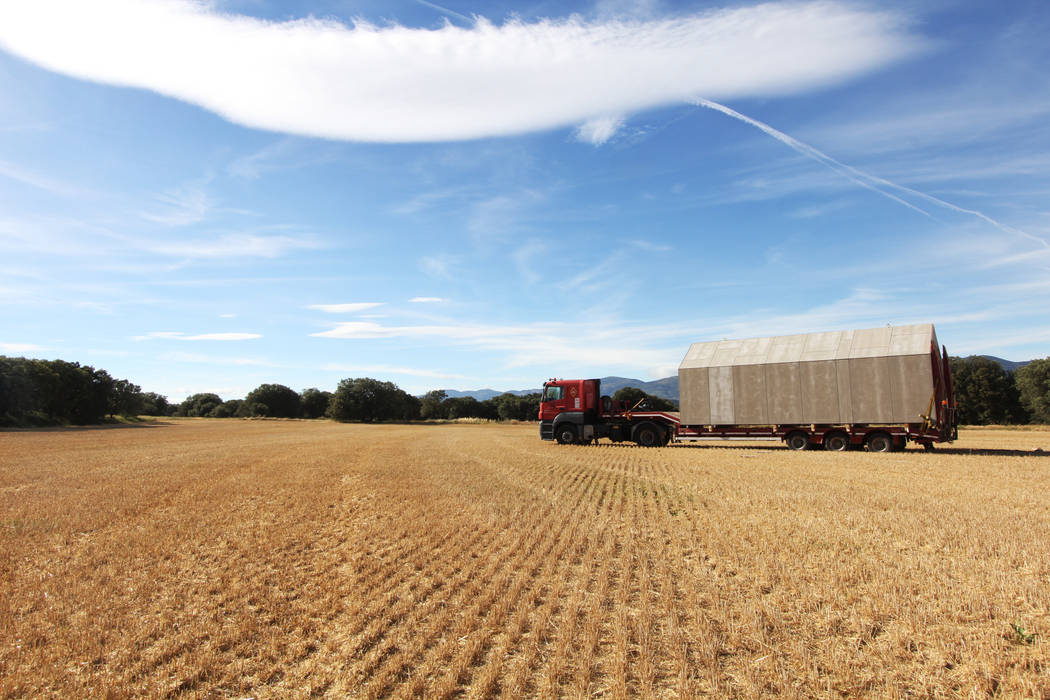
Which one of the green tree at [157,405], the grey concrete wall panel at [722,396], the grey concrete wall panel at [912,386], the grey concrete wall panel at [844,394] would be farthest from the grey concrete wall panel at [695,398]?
the green tree at [157,405]

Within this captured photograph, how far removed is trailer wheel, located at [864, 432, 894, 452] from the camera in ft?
81.9

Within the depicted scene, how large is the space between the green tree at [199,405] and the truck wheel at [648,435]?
141 m

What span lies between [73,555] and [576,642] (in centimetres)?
850

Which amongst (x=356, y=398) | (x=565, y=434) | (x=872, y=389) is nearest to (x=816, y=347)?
(x=872, y=389)

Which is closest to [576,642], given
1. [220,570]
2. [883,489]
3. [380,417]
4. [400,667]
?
[400,667]

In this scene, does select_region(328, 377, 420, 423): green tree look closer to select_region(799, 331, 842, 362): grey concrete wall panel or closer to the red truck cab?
the red truck cab

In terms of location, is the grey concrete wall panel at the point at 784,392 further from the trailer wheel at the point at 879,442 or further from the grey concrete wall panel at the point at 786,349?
the trailer wheel at the point at 879,442

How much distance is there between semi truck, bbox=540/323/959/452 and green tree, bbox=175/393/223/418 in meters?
143

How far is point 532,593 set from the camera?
7258 mm

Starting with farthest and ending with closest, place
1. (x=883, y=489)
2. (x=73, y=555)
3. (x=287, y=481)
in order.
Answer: (x=287, y=481) < (x=883, y=489) < (x=73, y=555)

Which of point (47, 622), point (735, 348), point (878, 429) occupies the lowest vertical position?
point (47, 622)

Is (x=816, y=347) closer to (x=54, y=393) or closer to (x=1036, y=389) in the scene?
(x=1036, y=389)

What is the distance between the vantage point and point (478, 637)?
593 centimetres

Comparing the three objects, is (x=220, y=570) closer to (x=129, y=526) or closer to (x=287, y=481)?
(x=129, y=526)
